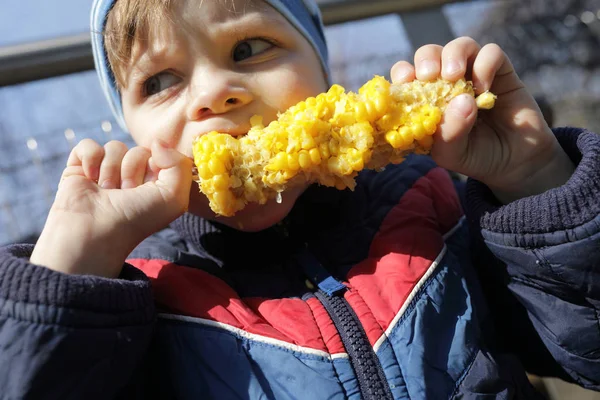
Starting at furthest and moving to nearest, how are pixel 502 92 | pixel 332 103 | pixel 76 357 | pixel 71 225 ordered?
pixel 502 92 < pixel 332 103 < pixel 71 225 < pixel 76 357

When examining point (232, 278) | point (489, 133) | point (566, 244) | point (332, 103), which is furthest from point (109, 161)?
point (566, 244)

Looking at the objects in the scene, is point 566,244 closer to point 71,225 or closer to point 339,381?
point 339,381

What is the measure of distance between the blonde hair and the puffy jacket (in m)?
0.48

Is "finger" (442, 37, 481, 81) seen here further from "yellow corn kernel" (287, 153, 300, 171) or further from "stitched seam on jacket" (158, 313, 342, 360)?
"stitched seam on jacket" (158, 313, 342, 360)

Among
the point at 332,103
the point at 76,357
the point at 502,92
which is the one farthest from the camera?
the point at 502,92

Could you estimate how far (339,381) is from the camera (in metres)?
1.08

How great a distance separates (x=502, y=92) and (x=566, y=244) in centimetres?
41

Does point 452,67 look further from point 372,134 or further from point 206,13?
point 206,13

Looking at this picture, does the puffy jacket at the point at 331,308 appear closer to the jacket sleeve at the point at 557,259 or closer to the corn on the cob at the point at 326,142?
the jacket sleeve at the point at 557,259

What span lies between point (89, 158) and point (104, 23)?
0.42 metres

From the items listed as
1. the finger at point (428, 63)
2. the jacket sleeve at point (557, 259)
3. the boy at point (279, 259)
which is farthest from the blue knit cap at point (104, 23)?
the jacket sleeve at point (557, 259)

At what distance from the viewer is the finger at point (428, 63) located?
117 centimetres

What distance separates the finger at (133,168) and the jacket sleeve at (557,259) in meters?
0.85

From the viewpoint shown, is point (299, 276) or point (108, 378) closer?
point (108, 378)
